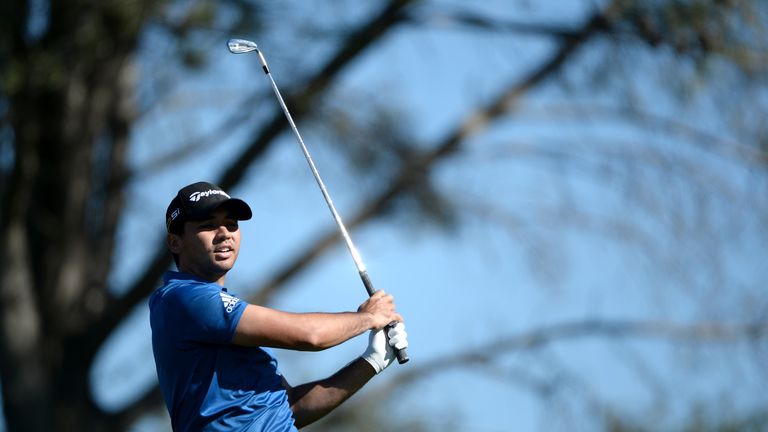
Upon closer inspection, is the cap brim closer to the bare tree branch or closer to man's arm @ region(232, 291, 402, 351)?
man's arm @ region(232, 291, 402, 351)

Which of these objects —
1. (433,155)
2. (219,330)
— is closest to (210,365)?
(219,330)

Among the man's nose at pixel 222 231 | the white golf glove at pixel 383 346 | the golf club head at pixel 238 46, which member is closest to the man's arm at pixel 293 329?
the white golf glove at pixel 383 346

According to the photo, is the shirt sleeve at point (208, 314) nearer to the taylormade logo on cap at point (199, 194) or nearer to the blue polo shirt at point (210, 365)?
the blue polo shirt at point (210, 365)

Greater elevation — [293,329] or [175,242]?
[175,242]

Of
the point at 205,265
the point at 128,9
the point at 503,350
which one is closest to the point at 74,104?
the point at 128,9

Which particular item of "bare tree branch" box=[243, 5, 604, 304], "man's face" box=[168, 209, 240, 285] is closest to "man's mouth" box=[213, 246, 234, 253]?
"man's face" box=[168, 209, 240, 285]

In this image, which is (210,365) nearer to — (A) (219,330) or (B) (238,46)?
(A) (219,330)

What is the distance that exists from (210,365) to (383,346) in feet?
2.06

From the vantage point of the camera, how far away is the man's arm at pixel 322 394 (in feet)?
16.2

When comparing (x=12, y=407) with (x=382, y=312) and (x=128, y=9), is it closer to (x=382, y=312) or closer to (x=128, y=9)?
(x=128, y=9)

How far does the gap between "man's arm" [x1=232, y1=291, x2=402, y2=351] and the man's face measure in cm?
28

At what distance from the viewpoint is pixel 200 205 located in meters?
4.62

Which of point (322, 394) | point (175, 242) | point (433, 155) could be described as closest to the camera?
point (175, 242)

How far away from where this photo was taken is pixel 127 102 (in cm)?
1372
